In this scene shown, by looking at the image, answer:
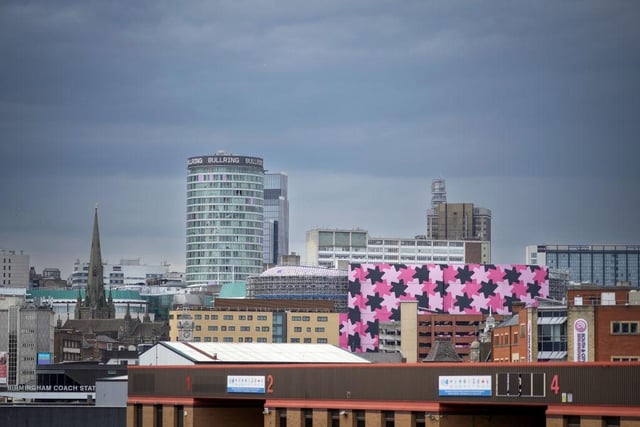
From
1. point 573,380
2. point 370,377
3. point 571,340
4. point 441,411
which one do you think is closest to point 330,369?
point 370,377

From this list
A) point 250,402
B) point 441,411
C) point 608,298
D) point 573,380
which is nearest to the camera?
point 573,380

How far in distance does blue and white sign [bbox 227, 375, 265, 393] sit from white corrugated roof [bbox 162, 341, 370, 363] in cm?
896

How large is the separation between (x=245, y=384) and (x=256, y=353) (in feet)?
55.4

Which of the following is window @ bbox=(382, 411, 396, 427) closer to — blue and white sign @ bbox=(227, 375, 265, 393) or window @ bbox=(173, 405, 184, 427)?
blue and white sign @ bbox=(227, 375, 265, 393)

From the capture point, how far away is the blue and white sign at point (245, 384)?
316 feet

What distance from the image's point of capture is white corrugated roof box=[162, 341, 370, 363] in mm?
110188

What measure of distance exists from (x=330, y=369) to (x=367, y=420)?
438 cm

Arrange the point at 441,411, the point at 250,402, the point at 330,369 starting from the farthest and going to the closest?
the point at 250,402 < the point at 330,369 < the point at 441,411

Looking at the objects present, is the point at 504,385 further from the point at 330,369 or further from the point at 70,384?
the point at 70,384

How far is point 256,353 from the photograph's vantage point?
114 meters

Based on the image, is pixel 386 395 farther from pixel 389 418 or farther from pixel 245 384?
pixel 245 384

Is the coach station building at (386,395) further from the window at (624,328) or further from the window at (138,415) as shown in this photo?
the window at (624,328)

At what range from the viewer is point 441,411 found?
8288 cm

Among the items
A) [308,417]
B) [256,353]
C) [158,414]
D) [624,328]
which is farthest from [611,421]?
[624,328]
